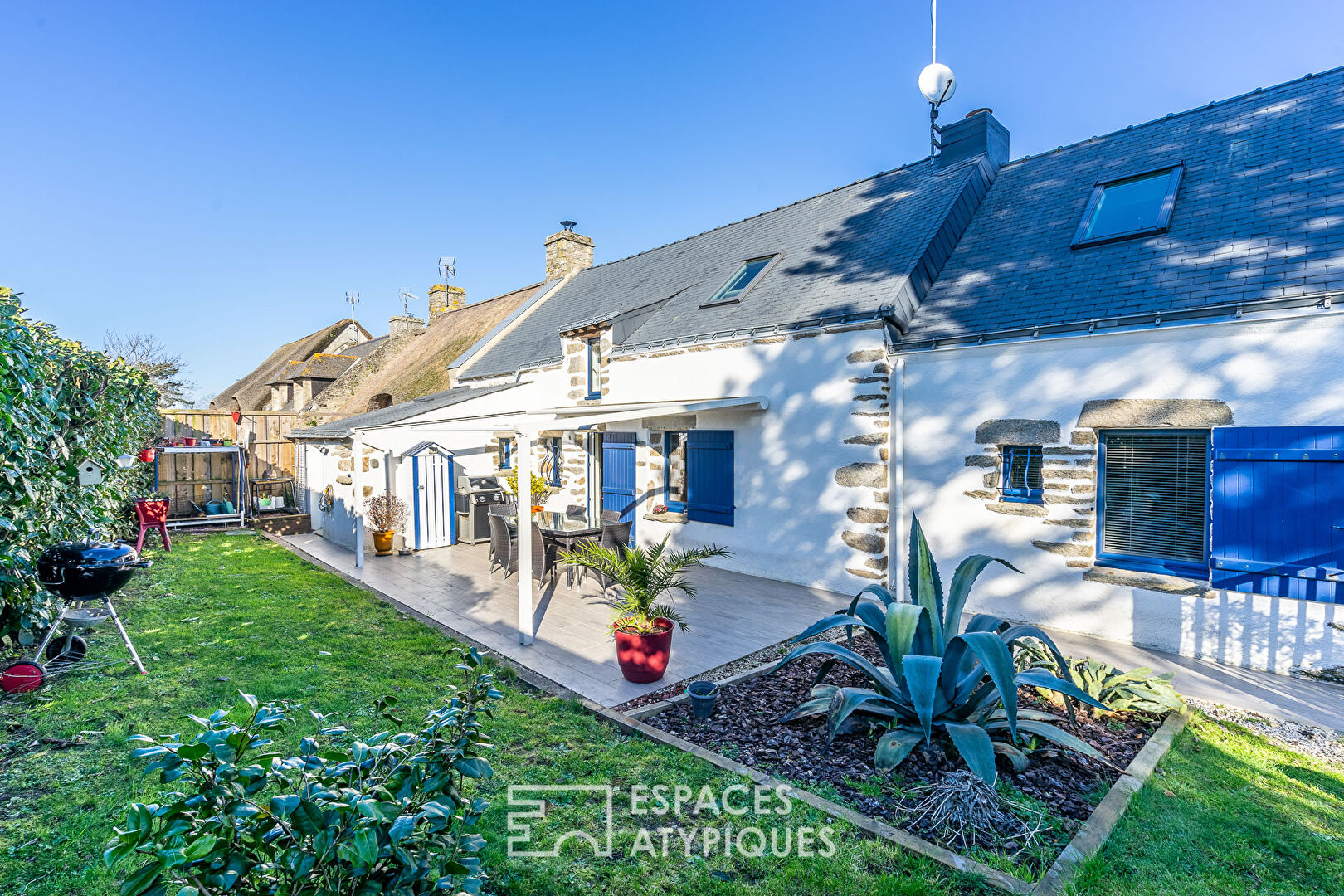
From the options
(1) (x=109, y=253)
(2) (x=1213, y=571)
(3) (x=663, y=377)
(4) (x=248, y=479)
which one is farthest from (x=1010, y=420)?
(1) (x=109, y=253)

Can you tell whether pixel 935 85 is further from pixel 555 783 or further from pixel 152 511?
pixel 152 511

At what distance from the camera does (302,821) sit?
1.47 meters

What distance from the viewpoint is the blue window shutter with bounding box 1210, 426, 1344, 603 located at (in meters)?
5.25

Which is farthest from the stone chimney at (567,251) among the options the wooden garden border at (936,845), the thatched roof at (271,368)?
the wooden garden border at (936,845)

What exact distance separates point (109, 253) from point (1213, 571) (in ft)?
86.5

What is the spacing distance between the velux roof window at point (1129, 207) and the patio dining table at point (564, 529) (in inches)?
284

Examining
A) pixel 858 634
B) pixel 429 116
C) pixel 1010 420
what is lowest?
pixel 858 634

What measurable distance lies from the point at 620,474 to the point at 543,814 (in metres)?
8.23

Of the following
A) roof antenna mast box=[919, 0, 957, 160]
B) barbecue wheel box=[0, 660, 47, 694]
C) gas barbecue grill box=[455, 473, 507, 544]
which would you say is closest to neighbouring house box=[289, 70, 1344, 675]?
gas barbecue grill box=[455, 473, 507, 544]

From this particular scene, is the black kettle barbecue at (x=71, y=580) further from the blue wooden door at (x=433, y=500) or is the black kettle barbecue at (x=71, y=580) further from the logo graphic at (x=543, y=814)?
the blue wooden door at (x=433, y=500)

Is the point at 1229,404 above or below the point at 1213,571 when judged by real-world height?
above

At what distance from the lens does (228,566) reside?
968 centimetres

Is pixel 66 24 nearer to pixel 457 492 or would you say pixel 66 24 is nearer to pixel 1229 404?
pixel 457 492

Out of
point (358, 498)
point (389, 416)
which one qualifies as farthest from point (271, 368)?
point (358, 498)
